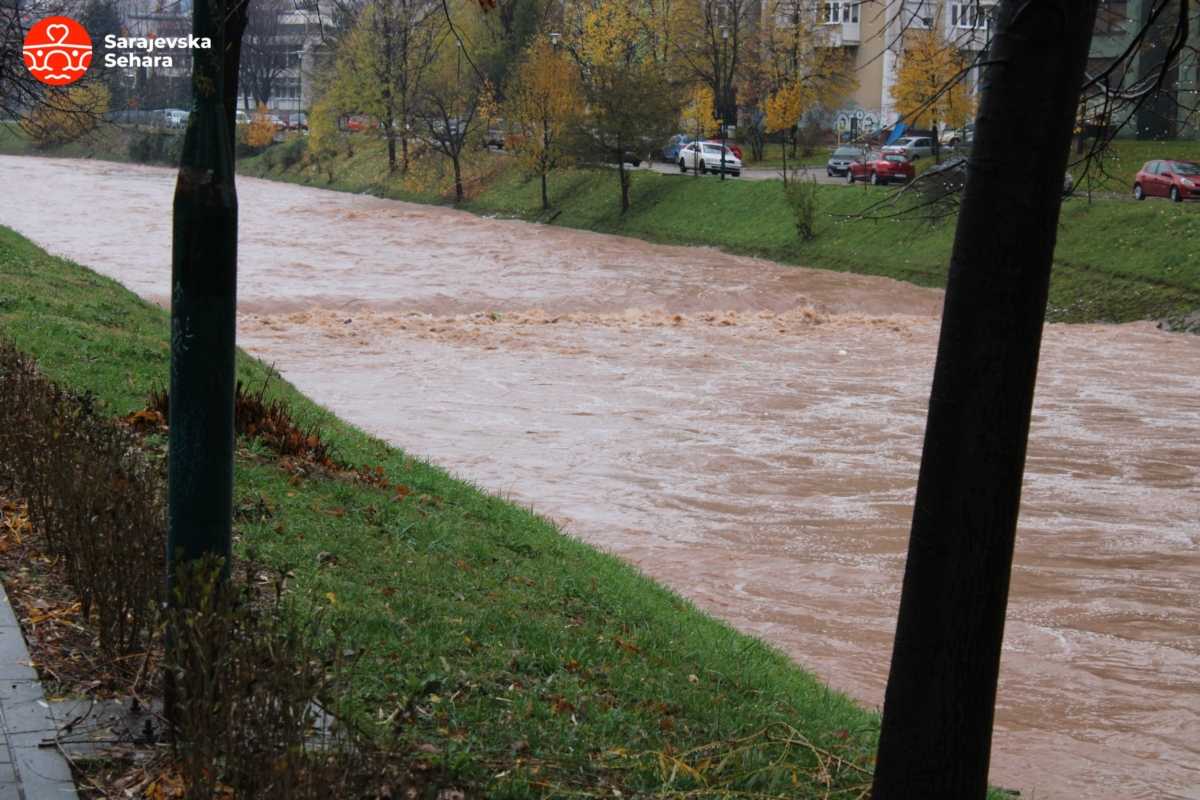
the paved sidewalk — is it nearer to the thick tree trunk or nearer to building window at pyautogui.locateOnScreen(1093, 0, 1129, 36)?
Result: building window at pyautogui.locateOnScreen(1093, 0, 1129, 36)

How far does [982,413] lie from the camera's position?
4234 millimetres

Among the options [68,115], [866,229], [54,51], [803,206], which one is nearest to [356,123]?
[803,206]

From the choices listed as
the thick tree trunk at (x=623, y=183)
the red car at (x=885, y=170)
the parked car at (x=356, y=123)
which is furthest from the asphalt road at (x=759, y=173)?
the parked car at (x=356, y=123)

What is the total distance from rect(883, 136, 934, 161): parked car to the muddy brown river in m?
12.2

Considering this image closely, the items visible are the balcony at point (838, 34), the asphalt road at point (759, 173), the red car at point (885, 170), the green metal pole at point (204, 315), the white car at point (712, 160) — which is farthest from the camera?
the balcony at point (838, 34)

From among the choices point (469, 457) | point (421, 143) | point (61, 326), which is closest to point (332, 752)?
point (61, 326)

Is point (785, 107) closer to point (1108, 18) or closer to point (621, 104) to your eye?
point (621, 104)

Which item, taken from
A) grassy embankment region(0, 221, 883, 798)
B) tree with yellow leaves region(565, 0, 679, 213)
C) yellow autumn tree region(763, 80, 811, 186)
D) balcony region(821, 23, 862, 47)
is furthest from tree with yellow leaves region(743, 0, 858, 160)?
grassy embankment region(0, 221, 883, 798)

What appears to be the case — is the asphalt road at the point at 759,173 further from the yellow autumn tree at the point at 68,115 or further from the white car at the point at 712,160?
the yellow autumn tree at the point at 68,115

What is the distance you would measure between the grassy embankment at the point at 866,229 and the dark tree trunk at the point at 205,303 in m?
17.2

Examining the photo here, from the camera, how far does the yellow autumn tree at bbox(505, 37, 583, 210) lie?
2478 inches

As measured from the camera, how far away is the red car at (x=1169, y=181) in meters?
41.3

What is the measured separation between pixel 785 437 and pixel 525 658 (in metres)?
15.0

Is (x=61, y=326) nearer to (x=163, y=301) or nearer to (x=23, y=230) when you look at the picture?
(x=163, y=301)
